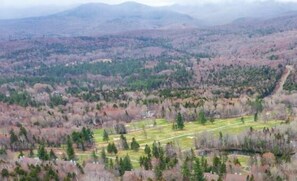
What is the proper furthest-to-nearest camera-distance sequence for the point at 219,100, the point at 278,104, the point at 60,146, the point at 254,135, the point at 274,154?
the point at 219,100 → the point at 278,104 → the point at 60,146 → the point at 254,135 → the point at 274,154

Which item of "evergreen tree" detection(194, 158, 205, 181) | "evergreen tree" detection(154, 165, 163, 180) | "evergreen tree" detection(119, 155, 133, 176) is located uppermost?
"evergreen tree" detection(194, 158, 205, 181)

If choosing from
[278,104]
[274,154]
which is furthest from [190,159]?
[278,104]

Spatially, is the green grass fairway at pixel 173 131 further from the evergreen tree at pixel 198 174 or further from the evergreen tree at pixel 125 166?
the evergreen tree at pixel 198 174

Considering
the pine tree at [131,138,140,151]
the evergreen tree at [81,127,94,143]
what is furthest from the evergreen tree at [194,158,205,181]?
the evergreen tree at [81,127,94,143]

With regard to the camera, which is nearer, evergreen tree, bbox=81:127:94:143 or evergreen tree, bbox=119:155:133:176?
evergreen tree, bbox=119:155:133:176

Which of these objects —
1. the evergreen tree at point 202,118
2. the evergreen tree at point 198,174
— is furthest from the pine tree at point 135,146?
the evergreen tree at point 198,174

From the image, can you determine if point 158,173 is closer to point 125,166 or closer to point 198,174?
point 198,174

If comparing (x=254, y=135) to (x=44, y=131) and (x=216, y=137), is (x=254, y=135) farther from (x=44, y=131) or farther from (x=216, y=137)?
(x=44, y=131)

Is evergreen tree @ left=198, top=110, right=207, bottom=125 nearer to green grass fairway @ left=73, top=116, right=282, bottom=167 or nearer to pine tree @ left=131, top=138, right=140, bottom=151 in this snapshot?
green grass fairway @ left=73, top=116, right=282, bottom=167
